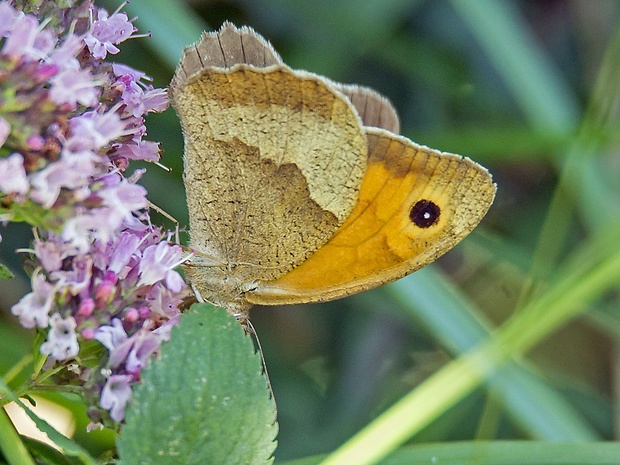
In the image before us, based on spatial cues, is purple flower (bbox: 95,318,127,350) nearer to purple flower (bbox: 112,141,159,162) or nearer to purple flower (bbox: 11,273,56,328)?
purple flower (bbox: 11,273,56,328)

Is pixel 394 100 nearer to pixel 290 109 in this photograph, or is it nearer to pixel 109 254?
pixel 290 109

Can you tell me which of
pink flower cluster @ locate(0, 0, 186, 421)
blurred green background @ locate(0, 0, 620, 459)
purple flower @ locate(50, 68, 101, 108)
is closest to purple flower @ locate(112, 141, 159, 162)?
pink flower cluster @ locate(0, 0, 186, 421)

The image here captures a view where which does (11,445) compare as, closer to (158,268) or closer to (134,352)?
(134,352)

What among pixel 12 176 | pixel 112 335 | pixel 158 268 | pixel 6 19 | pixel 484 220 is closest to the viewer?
pixel 12 176

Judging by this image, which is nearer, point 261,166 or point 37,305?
point 37,305

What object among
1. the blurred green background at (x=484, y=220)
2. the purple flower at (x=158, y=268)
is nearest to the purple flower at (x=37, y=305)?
the purple flower at (x=158, y=268)

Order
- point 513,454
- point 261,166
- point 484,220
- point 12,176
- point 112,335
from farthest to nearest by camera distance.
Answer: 1. point 484,220
2. point 261,166
3. point 513,454
4. point 112,335
5. point 12,176

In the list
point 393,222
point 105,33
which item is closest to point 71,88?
point 105,33
